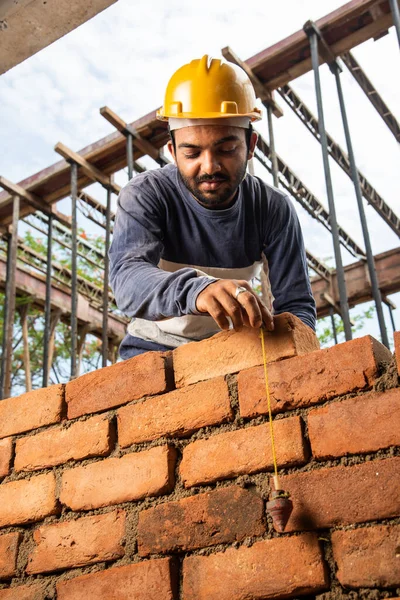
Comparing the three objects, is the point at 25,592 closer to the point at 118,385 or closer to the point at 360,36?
the point at 118,385

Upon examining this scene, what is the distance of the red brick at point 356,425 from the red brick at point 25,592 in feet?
2.84

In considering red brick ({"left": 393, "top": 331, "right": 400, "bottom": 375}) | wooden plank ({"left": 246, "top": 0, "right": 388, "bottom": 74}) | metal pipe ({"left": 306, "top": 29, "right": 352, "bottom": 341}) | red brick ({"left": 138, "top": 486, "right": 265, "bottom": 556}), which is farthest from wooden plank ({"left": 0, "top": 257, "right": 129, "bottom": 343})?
red brick ({"left": 393, "top": 331, "right": 400, "bottom": 375})

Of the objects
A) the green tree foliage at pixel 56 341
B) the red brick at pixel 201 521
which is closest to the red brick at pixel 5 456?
the red brick at pixel 201 521

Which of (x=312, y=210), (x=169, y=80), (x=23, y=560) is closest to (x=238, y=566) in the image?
(x=23, y=560)

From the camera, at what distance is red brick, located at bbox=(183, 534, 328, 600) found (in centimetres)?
146

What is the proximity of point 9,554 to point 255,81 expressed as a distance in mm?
3125

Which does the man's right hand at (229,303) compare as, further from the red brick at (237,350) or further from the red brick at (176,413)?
the red brick at (176,413)

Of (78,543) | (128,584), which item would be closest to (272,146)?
(78,543)

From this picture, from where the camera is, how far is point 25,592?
1.90 metres

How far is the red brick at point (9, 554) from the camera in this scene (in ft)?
6.45

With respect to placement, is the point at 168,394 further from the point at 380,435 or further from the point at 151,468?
the point at 380,435

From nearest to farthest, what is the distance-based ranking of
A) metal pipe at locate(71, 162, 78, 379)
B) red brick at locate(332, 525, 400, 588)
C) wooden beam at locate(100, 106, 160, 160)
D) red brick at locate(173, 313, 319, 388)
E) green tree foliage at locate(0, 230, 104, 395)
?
red brick at locate(332, 525, 400, 588), red brick at locate(173, 313, 319, 388), metal pipe at locate(71, 162, 78, 379), wooden beam at locate(100, 106, 160, 160), green tree foliage at locate(0, 230, 104, 395)

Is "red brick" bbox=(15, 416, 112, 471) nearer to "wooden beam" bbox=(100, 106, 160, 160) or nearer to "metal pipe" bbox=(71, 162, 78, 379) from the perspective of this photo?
"metal pipe" bbox=(71, 162, 78, 379)

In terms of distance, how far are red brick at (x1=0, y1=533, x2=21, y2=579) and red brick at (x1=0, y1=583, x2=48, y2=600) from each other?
0.05 metres
